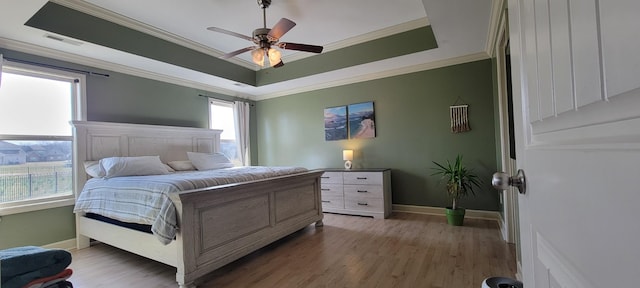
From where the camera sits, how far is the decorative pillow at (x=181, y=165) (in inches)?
157

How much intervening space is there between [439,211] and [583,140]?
4.05 metres

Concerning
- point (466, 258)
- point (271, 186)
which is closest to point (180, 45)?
point (271, 186)

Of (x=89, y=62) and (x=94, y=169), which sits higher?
(x=89, y=62)

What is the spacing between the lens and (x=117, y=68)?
3.73m

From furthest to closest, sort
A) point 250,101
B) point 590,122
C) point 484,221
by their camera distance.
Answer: point 250,101 → point 484,221 → point 590,122

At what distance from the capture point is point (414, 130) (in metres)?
4.29

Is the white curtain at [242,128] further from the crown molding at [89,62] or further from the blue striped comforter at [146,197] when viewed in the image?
the blue striped comforter at [146,197]

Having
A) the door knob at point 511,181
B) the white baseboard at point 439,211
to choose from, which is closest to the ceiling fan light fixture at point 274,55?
the door knob at point 511,181

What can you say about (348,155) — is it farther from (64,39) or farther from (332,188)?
(64,39)

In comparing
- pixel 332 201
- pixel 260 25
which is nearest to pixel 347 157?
pixel 332 201

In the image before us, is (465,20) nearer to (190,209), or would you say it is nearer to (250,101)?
(190,209)

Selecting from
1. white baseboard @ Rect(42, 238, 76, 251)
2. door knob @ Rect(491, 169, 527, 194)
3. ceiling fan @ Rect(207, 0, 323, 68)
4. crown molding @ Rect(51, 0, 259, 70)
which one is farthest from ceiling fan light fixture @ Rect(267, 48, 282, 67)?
white baseboard @ Rect(42, 238, 76, 251)

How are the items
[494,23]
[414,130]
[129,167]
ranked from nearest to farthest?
[494,23] < [129,167] < [414,130]

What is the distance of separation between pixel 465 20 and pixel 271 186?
2683 mm
